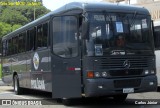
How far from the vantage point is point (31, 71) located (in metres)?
16.0

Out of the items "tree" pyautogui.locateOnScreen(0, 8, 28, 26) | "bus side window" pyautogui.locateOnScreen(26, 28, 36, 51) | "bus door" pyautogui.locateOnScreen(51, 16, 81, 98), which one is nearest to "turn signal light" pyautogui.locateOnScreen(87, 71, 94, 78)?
"bus door" pyautogui.locateOnScreen(51, 16, 81, 98)

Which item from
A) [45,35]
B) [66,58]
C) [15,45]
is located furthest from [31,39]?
[66,58]

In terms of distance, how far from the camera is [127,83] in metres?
11.7

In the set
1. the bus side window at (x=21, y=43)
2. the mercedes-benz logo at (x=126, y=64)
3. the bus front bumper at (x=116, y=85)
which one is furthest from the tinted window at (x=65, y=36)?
the bus side window at (x=21, y=43)

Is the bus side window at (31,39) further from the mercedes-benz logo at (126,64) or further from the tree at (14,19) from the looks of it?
the tree at (14,19)

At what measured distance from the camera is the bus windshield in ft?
37.7

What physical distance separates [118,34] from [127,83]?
152 centimetres

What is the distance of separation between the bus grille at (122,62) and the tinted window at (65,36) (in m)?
1.06

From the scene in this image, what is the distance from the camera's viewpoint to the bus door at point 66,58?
12.0 metres

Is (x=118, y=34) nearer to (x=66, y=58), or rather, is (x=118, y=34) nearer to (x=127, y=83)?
(x=127, y=83)

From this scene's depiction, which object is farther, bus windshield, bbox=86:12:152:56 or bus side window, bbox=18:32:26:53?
bus side window, bbox=18:32:26:53

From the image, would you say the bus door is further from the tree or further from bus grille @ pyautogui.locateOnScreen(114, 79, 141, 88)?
the tree

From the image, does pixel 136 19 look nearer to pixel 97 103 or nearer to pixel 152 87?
pixel 152 87

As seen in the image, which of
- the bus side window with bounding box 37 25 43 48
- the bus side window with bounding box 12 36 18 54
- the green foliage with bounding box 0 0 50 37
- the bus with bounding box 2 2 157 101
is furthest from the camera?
the green foliage with bounding box 0 0 50 37
